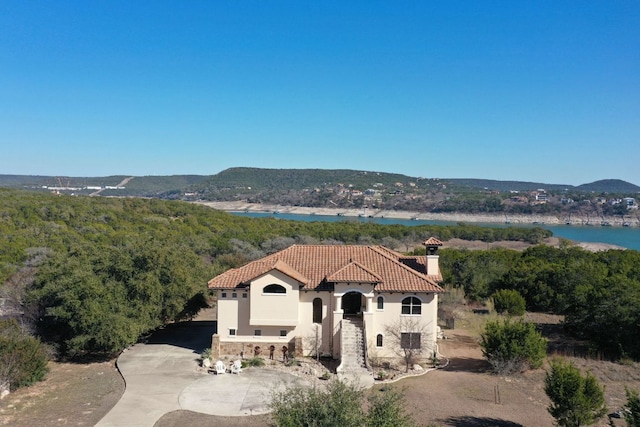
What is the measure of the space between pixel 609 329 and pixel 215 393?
812 inches

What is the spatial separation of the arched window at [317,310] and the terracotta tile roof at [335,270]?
89 cm

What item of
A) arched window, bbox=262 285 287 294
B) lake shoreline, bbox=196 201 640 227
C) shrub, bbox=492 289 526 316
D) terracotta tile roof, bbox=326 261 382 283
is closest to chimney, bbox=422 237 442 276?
terracotta tile roof, bbox=326 261 382 283

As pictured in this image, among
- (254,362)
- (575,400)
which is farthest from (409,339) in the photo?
(575,400)

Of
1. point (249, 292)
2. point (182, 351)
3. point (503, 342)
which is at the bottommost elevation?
point (182, 351)

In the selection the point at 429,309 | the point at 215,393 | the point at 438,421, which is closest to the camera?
the point at 438,421

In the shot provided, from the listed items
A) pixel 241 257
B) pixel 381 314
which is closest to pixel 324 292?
pixel 381 314

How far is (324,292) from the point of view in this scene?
2520cm

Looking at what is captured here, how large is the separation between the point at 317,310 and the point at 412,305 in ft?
16.3

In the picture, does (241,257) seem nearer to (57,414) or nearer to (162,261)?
(162,261)

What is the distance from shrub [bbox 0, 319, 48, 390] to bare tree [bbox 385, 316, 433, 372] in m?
16.4

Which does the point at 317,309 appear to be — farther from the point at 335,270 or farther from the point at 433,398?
the point at 433,398

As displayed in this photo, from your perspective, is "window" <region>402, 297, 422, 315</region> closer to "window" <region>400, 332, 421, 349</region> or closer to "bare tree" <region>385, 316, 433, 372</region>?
"bare tree" <region>385, 316, 433, 372</region>

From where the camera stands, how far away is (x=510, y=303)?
34281mm

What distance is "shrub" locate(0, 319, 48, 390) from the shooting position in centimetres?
2008
